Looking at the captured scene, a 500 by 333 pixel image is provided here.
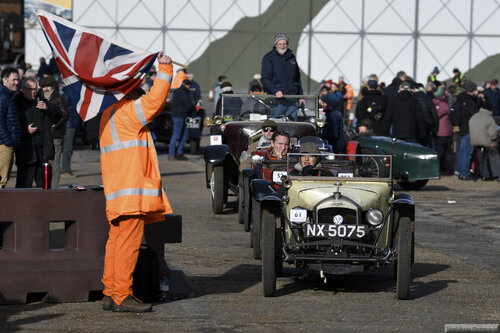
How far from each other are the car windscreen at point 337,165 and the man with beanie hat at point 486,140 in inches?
456

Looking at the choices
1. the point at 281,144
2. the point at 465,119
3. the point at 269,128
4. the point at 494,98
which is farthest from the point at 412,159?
the point at 494,98

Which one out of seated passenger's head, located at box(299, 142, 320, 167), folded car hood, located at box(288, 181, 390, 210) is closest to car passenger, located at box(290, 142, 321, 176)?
seated passenger's head, located at box(299, 142, 320, 167)

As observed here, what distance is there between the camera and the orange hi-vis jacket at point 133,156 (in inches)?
315

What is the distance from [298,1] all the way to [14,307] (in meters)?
32.1

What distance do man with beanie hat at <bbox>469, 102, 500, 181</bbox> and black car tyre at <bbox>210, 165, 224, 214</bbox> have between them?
8151mm

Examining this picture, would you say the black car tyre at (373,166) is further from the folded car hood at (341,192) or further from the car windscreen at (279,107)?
the car windscreen at (279,107)

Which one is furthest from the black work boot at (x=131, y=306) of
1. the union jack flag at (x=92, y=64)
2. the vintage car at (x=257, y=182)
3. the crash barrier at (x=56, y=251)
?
the vintage car at (x=257, y=182)

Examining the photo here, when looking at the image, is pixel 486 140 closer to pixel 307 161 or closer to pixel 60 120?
pixel 60 120

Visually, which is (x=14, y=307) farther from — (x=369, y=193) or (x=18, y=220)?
(x=369, y=193)

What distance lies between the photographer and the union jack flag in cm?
820

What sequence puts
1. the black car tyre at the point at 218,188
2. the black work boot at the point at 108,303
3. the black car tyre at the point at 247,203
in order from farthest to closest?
the black car tyre at the point at 218,188 < the black car tyre at the point at 247,203 < the black work boot at the point at 108,303

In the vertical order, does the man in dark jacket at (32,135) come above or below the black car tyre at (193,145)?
above

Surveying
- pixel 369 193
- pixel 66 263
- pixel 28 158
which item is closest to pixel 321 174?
pixel 369 193

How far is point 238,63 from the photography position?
1561 inches
